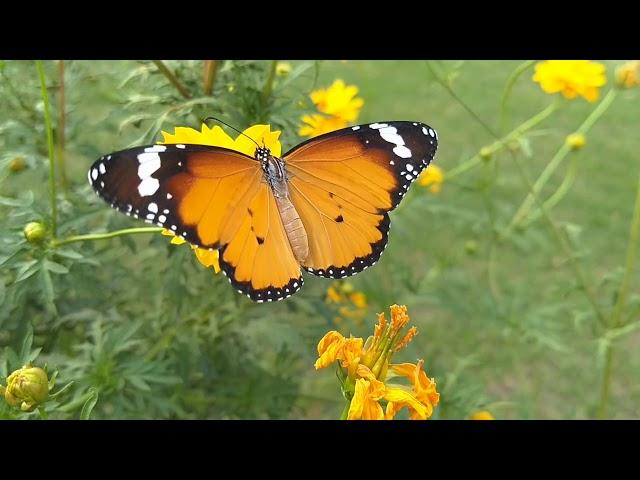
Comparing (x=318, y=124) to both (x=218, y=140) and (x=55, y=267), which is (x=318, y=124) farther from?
(x=55, y=267)

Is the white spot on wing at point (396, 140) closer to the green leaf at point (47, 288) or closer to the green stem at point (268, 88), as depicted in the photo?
the green stem at point (268, 88)

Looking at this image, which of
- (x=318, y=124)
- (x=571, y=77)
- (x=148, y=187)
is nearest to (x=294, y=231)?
(x=148, y=187)

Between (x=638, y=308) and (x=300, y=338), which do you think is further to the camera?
(x=638, y=308)

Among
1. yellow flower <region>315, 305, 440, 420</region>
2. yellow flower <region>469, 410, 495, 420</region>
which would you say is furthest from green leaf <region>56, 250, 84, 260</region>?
yellow flower <region>469, 410, 495, 420</region>

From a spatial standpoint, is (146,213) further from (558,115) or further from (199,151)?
(558,115)

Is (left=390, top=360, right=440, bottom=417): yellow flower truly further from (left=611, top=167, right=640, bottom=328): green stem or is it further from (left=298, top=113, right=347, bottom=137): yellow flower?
(left=611, top=167, right=640, bottom=328): green stem

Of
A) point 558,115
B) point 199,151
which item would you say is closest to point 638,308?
point 199,151

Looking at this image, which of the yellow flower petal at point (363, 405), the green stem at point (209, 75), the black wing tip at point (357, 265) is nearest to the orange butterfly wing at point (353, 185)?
the black wing tip at point (357, 265)
